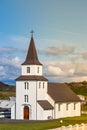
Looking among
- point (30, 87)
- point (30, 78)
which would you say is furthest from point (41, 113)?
point (30, 78)

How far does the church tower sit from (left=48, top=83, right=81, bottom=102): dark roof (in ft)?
6.85

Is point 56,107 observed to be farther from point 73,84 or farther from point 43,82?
point 73,84

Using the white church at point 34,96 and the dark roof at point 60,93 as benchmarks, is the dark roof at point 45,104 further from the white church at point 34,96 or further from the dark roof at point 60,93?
the dark roof at point 60,93

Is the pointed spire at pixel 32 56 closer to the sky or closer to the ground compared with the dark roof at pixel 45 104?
closer to the sky

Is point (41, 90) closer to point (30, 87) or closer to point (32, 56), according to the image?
point (30, 87)

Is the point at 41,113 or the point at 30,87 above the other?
the point at 30,87

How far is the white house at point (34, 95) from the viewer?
65.9m

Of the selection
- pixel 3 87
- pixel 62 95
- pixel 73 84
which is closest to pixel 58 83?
pixel 62 95

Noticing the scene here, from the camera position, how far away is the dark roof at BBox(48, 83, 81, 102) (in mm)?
69750

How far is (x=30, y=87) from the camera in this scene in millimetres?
66375

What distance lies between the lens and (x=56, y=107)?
68.4 m

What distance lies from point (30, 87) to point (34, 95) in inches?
50.5

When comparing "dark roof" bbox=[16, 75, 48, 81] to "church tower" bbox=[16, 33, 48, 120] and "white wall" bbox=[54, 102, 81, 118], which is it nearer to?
"church tower" bbox=[16, 33, 48, 120]

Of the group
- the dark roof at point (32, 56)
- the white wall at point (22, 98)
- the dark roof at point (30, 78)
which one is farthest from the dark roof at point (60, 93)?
the dark roof at point (32, 56)
